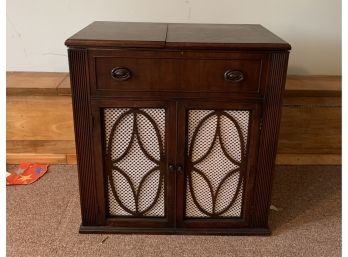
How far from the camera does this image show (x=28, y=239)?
132 centimetres

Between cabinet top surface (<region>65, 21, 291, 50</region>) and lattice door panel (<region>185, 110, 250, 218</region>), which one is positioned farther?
lattice door panel (<region>185, 110, 250, 218</region>)

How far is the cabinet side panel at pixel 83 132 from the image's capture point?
112cm

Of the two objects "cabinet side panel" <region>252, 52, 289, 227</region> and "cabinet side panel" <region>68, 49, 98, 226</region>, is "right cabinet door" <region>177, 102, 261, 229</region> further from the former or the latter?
"cabinet side panel" <region>68, 49, 98, 226</region>

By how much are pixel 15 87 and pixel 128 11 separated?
67cm

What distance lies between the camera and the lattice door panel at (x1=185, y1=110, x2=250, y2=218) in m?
1.21

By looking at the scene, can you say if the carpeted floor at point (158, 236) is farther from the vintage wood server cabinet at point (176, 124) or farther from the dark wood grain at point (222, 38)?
the dark wood grain at point (222, 38)

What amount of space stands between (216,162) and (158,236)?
387 mm

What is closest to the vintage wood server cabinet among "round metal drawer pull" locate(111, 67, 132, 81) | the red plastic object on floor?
"round metal drawer pull" locate(111, 67, 132, 81)

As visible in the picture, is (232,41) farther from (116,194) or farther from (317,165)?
(317,165)

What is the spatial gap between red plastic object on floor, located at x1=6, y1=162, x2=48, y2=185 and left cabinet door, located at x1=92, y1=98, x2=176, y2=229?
59 cm

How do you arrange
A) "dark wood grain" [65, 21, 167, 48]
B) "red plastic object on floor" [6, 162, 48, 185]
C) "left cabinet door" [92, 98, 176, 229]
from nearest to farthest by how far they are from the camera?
"dark wood grain" [65, 21, 167, 48] → "left cabinet door" [92, 98, 176, 229] → "red plastic object on floor" [6, 162, 48, 185]

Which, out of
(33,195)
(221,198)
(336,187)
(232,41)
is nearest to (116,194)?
(221,198)

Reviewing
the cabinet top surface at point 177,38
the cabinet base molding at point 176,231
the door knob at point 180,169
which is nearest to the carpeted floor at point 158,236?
the cabinet base molding at point 176,231

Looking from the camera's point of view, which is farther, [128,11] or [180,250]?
[128,11]
